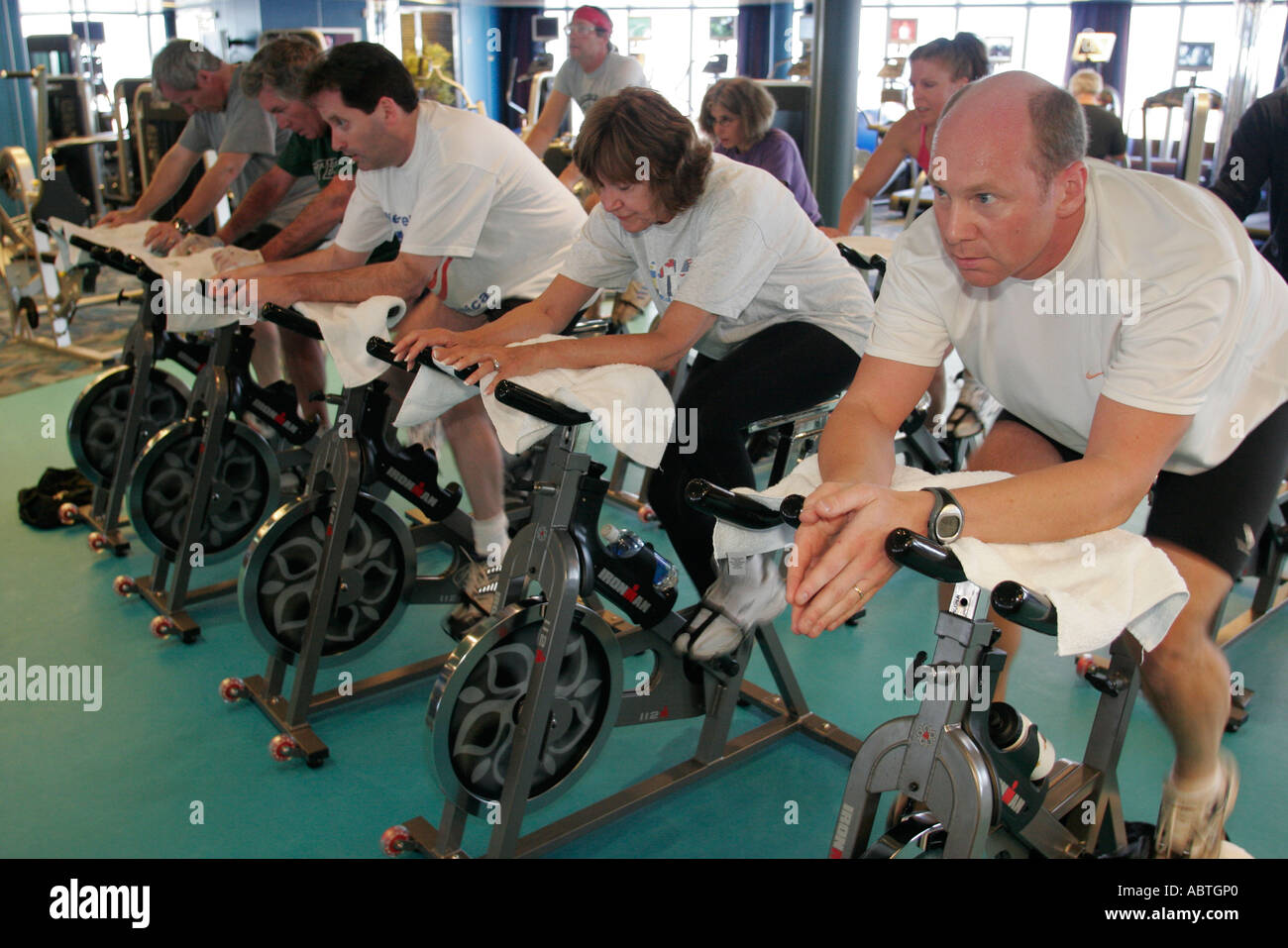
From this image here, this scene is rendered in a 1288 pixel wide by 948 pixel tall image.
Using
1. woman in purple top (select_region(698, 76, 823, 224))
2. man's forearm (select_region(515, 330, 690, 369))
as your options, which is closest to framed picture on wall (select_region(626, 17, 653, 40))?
woman in purple top (select_region(698, 76, 823, 224))

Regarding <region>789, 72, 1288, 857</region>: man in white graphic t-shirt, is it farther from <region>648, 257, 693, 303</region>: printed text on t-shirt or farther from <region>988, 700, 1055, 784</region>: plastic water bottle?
<region>648, 257, 693, 303</region>: printed text on t-shirt

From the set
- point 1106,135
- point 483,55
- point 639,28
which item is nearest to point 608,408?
point 1106,135

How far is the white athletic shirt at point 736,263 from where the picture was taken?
2.14 meters

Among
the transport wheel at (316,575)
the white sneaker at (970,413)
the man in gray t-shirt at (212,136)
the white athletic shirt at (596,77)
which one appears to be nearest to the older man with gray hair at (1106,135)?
the white sneaker at (970,413)

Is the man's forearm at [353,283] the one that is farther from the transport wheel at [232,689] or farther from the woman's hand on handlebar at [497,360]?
the transport wheel at [232,689]

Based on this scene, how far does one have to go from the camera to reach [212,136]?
401cm

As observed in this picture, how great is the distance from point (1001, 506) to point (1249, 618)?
2.26 m

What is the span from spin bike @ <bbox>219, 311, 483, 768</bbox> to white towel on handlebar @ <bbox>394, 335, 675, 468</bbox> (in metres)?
0.77

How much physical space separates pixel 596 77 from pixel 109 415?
9.01ft

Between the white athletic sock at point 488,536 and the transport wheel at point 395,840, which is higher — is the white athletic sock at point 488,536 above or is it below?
above

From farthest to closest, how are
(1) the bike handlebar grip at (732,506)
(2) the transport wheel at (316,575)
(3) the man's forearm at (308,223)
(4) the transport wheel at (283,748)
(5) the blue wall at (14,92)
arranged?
(5) the blue wall at (14,92) < (3) the man's forearm at (308,223) < (2) the transport wheel at (316,575) < (4) the transport wheel at (283,748) < (1) the bike handlebar grip at (732,506)

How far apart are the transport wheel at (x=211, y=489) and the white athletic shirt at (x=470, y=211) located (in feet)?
2.52

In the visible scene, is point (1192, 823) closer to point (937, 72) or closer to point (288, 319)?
point (288, 319)
